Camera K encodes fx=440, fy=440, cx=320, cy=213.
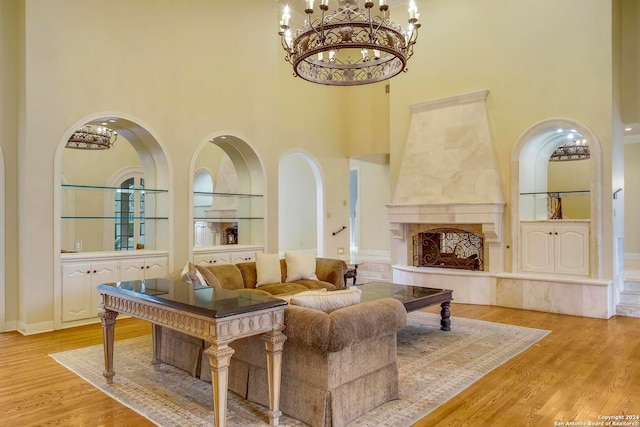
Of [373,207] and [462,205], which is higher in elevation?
[373,207]

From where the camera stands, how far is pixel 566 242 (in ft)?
20.6

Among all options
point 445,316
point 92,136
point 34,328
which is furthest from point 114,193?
point 445,316

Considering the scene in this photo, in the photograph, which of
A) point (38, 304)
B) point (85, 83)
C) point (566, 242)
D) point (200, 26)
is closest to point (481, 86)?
point (566, 242)

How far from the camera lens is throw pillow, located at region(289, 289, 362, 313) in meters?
2.98

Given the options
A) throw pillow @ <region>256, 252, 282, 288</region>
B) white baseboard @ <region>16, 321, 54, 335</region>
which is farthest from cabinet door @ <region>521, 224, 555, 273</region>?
white baseboard @ <region>16, 321, 54, 335</region>

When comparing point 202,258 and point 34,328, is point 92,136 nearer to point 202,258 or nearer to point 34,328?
point 202,258

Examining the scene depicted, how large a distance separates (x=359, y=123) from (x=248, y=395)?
7756 mm

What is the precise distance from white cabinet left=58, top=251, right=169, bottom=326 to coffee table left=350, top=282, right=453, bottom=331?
300cm

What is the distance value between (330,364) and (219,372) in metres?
0.69

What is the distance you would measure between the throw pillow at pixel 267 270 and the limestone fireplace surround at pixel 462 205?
105 inches

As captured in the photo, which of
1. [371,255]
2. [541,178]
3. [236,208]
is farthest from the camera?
[371,255]

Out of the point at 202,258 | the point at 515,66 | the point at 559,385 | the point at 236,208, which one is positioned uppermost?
the point at 515,66

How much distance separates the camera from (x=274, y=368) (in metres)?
2.80

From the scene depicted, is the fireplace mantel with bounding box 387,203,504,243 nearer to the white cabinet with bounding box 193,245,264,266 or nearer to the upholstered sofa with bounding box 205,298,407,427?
the white cabinet with bounding box 193,245,264,266
